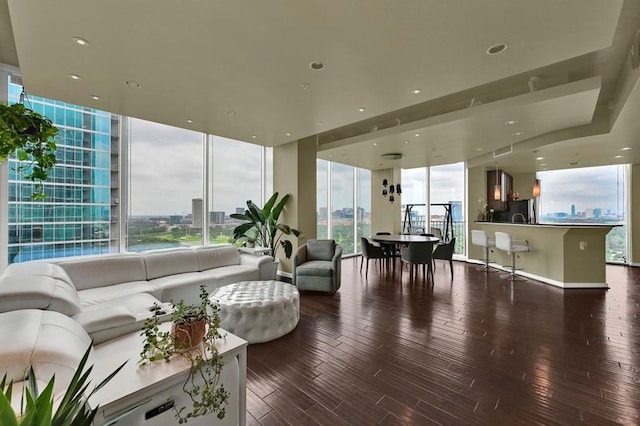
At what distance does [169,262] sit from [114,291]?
0.93m

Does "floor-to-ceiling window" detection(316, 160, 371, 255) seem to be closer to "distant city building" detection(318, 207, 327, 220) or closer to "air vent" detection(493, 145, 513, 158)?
"distant city building" detection(318, 207, 327, 220)

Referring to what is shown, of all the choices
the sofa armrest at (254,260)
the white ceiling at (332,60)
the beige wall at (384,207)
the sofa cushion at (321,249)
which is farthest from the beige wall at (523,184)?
the sofa armrest at (254,260)

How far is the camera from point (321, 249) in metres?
5.53

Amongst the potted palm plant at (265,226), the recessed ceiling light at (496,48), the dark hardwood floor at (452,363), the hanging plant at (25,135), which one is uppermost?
the recessed ceiling light at (496,48)

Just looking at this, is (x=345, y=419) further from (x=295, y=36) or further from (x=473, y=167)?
(x=473, y=167)

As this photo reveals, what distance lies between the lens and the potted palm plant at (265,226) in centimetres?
586

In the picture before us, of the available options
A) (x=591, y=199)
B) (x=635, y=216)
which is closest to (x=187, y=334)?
(x=635, y=216)

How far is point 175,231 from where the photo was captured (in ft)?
17.9

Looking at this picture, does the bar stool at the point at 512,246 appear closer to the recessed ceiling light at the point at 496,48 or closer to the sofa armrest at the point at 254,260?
the recessed ceiling light at the point at 496,48

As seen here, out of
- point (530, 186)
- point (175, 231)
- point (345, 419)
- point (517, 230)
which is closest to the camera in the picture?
point (345, 419)

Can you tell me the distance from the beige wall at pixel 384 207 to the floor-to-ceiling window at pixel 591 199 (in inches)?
194

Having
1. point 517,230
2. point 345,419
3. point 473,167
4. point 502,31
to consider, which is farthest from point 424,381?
point 473,167

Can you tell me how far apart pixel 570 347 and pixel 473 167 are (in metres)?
5.89

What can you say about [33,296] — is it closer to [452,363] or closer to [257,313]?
[257,313]
